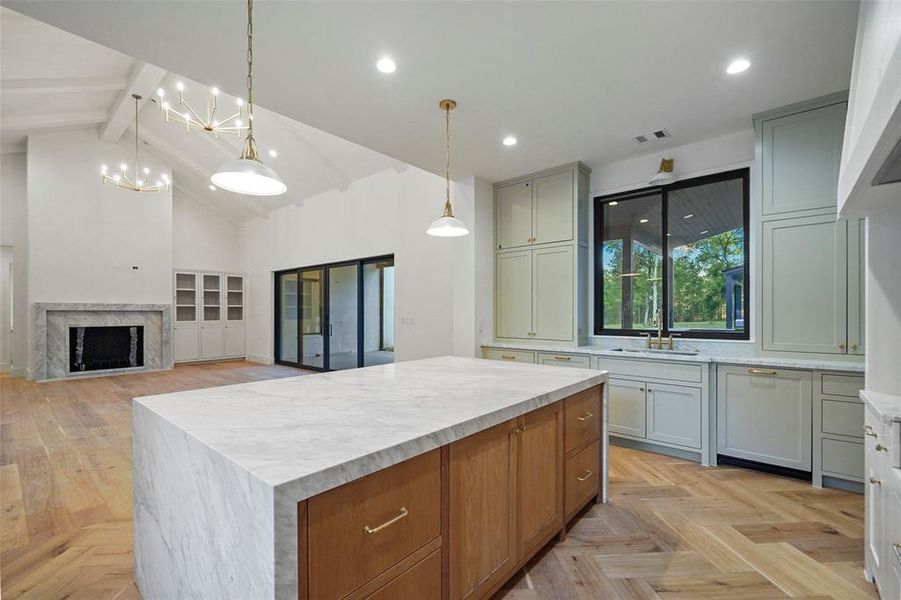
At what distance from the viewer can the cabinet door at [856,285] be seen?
2734 mm

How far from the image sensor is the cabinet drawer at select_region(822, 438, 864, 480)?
2631 millimetres

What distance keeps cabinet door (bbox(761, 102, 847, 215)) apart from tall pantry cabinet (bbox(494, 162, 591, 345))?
1.55 meters

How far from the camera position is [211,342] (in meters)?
8.88

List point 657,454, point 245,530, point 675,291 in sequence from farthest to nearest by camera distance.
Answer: point 675,291, point 657,454, point 245,530

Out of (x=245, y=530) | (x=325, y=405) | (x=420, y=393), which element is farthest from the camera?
(x=420, y=393)

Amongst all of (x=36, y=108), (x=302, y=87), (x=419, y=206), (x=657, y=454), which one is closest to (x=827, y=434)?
(x=657, y=454)

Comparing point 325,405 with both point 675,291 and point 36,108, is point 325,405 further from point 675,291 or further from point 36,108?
point 36,108

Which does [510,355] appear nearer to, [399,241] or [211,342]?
[399,241]

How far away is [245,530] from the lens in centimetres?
96

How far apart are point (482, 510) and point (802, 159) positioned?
11.1ft

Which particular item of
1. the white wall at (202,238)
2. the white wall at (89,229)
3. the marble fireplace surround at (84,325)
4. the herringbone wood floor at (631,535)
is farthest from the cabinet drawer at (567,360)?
the white wall at (202,238)

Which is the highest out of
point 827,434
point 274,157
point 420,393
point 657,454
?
point 274,157

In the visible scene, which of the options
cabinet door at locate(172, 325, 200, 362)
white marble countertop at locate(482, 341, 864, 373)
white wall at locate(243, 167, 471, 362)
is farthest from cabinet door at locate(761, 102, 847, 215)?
cabinet door at locate(172, 325, 200, 362)

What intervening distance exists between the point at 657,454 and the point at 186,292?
9170 millimetres
